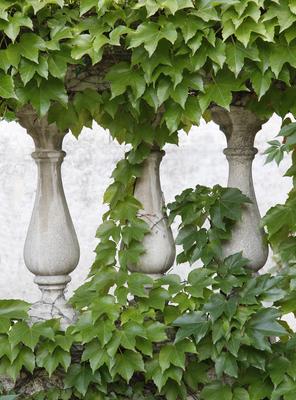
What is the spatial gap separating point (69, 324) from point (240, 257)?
49cm

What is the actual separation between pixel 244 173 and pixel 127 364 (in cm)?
62

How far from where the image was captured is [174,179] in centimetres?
597

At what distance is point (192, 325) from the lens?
7.72ft

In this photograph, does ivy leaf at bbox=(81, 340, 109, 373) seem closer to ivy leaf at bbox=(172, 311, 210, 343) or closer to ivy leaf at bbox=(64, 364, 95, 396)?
ivy leaf at bbox=(64, 364, 95, 396)

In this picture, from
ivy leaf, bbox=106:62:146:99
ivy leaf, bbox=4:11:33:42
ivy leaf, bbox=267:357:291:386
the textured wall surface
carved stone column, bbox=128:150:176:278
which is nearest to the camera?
ivy leaf, bbox=4:11:33:42

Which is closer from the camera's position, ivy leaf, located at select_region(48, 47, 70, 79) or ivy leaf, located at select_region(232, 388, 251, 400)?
ivy leaf, located at select_region(48, 47, 70, 79)

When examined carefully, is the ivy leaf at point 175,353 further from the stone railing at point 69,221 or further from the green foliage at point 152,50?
the green foliage at point 152,50

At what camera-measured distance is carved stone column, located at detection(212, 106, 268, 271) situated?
8.22ft

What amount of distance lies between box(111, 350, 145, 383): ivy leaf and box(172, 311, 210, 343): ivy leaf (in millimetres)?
109

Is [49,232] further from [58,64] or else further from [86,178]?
[86,178]

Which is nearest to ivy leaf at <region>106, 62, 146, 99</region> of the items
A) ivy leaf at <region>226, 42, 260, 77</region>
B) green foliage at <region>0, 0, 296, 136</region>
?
green foliage at <region>0, 0, 296, 136</region>

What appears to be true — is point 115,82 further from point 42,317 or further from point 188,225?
point 42,317

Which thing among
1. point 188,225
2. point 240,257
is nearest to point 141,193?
point 188,225

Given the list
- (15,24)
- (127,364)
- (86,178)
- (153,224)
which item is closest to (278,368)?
(127,364)
